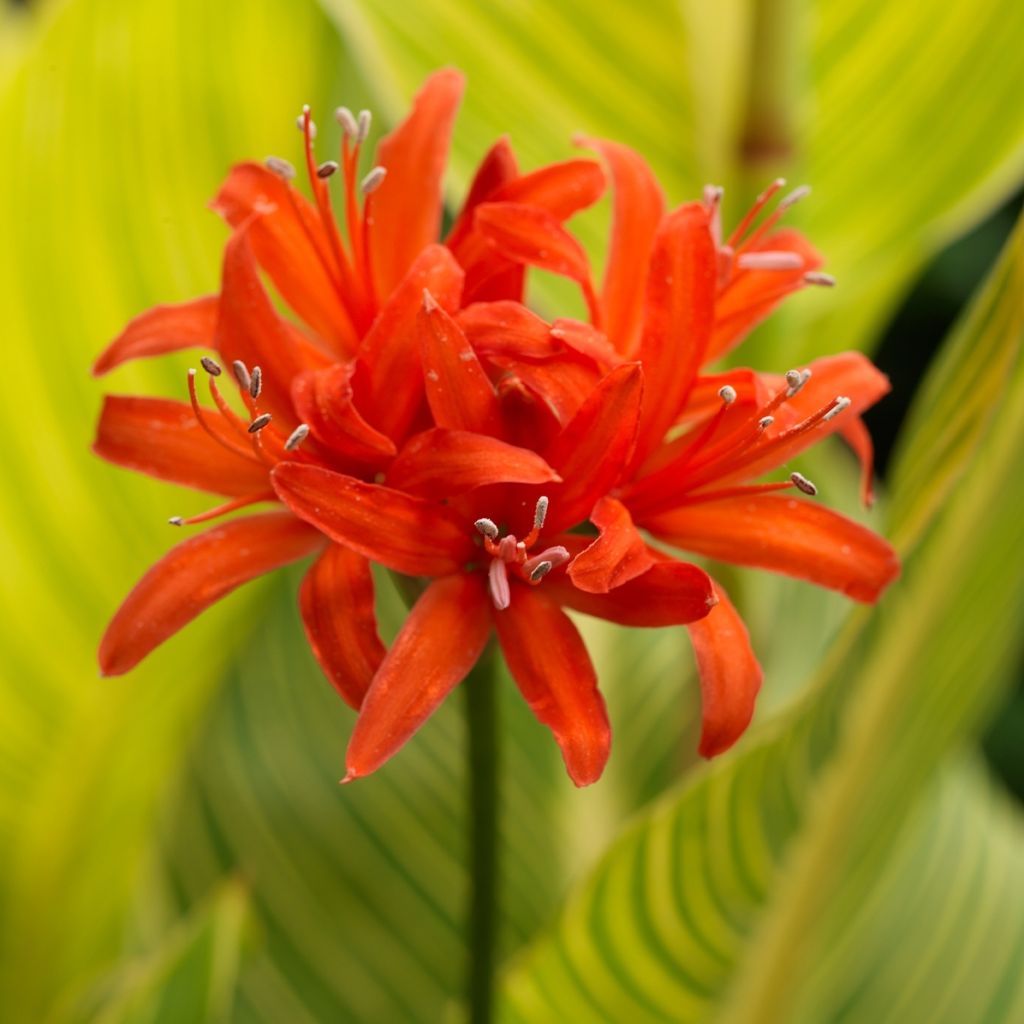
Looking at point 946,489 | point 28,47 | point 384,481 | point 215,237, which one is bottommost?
point 946,489

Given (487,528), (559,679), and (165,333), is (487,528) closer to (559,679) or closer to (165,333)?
(559,679)

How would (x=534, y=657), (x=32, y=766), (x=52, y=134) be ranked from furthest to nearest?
1. (x=32, y=766)
2. (x=52, y=134)
3. (x=534, y=657)

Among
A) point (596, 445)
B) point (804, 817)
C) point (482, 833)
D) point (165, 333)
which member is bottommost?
point (804, 817)

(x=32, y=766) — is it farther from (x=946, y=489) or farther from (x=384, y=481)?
(x=946, y=489)

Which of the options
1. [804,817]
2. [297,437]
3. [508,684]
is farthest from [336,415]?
[508,684]

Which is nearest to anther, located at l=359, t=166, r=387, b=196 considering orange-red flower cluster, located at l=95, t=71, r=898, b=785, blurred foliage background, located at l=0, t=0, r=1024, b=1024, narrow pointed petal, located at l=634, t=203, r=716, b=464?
orange-red flower cluster, located at l=95, t=71, r=898, b=785

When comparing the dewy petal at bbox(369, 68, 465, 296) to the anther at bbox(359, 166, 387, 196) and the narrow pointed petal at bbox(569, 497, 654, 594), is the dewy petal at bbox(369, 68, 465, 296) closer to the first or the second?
the anther at bbox(359, 166, 387, 196)

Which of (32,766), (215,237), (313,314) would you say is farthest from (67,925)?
(313,314)
